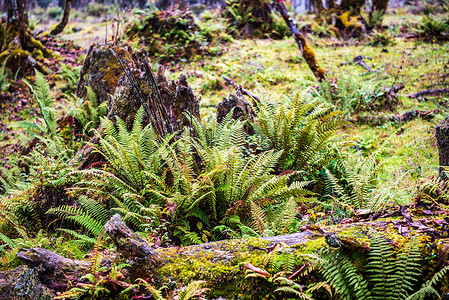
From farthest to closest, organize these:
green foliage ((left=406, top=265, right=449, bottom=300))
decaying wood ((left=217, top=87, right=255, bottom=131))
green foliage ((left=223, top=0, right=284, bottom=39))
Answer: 1. green foliage ((left=223, top=0, right=284, bottom=39))
2. decaying wood ((left=217, top=87, right=255, bottom=131))
3. green foliage ((left=406, top=265, right=449, bottom=300))

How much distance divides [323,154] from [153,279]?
127 inches

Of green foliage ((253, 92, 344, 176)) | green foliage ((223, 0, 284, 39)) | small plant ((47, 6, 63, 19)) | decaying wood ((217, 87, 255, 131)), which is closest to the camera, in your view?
green foliage ((253, 92, 344, 176))

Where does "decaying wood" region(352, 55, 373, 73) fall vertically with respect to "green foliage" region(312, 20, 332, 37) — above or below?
below

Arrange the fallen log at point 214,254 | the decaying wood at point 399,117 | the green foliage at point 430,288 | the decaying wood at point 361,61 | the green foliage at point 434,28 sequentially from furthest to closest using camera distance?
the green foliage at point 434,28 < the decaying wood at point 361,61 < the decaying wood at point 399,117 < the fallen log at point 214,254 < the green foliage at point 430,288

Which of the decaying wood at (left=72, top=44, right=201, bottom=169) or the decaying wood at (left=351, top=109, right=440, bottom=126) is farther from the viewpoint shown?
the decaying wood at (left=351, top=109, right=440, bottom=126)

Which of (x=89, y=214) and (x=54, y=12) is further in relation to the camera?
(x=54, y=12)

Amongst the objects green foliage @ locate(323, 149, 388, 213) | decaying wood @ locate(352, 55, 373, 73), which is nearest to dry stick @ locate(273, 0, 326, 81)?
decaying wood @ locate(352, 55, 373, 73)

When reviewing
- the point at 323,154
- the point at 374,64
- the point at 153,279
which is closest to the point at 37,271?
the point at 153,279

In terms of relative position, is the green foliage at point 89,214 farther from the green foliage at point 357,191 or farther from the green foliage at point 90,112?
the green foliage at point 90,112

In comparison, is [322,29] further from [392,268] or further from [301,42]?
[392,268]

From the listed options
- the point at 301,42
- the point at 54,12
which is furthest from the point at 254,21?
Answer: the point at 54,12

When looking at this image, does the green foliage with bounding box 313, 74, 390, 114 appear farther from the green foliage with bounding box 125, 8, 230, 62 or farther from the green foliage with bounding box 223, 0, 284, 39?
the green foliage with bounding box 223, 0, 284, 39

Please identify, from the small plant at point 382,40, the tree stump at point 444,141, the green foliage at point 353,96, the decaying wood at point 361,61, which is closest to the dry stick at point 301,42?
the green foliage at point 353,96

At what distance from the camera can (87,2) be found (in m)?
26.5
